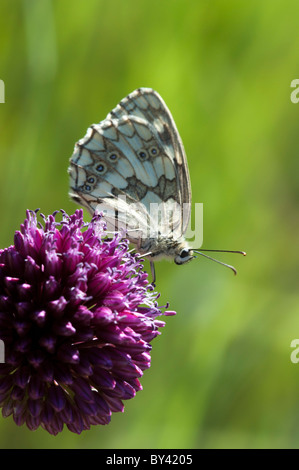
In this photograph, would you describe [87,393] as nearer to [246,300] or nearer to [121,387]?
[121,387]

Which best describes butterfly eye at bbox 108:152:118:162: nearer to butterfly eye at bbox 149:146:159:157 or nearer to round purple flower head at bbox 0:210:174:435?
butterfly eye at bbox 149:146:159:157

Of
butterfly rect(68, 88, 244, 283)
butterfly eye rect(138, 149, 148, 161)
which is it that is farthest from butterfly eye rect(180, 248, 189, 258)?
butterfly eye rect(138, 149, 148, 161)

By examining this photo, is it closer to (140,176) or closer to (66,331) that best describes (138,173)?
(140,176)

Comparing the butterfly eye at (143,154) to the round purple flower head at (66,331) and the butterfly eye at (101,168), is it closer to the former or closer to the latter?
the butterfly eye at (101,168)

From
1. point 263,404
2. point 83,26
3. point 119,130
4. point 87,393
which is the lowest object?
point 263,404

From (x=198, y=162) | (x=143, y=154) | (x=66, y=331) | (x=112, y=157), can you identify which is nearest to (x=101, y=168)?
(x=112, y=157)

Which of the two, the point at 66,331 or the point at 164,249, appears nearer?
the point at 66,331

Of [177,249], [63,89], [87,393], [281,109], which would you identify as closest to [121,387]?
[87,393]
